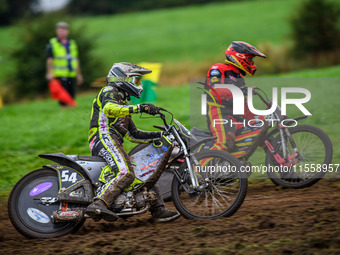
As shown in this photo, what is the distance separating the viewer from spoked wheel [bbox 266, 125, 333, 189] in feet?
23.4

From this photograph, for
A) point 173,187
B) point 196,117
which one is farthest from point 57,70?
point 173,187

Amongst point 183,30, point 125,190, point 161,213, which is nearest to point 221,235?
point 161,213

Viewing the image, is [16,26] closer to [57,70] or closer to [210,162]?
[57,70]

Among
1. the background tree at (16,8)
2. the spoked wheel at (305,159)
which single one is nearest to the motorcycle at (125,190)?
the spoked wheel at (305,159)

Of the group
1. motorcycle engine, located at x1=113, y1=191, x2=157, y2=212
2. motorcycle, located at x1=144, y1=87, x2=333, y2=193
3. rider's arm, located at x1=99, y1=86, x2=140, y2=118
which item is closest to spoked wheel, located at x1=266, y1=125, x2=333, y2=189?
motorcycle, located at x1=144, y1=87, x2=333, y2=193

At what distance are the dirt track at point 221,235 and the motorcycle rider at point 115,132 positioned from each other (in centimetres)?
32

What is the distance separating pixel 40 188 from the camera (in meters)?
6.12

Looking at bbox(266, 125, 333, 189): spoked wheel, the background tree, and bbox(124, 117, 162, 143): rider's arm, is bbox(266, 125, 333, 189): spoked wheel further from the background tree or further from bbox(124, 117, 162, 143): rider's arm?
the background tree

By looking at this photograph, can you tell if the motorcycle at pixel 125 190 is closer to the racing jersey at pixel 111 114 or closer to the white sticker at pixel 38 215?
the white sticker at pixel 38 215

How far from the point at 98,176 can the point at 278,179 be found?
278 centimetres

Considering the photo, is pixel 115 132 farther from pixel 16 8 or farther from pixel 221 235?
pixel 16 8

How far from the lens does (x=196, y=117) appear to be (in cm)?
1266

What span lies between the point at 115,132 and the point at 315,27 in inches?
909

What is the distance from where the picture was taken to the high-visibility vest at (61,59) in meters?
15.3
